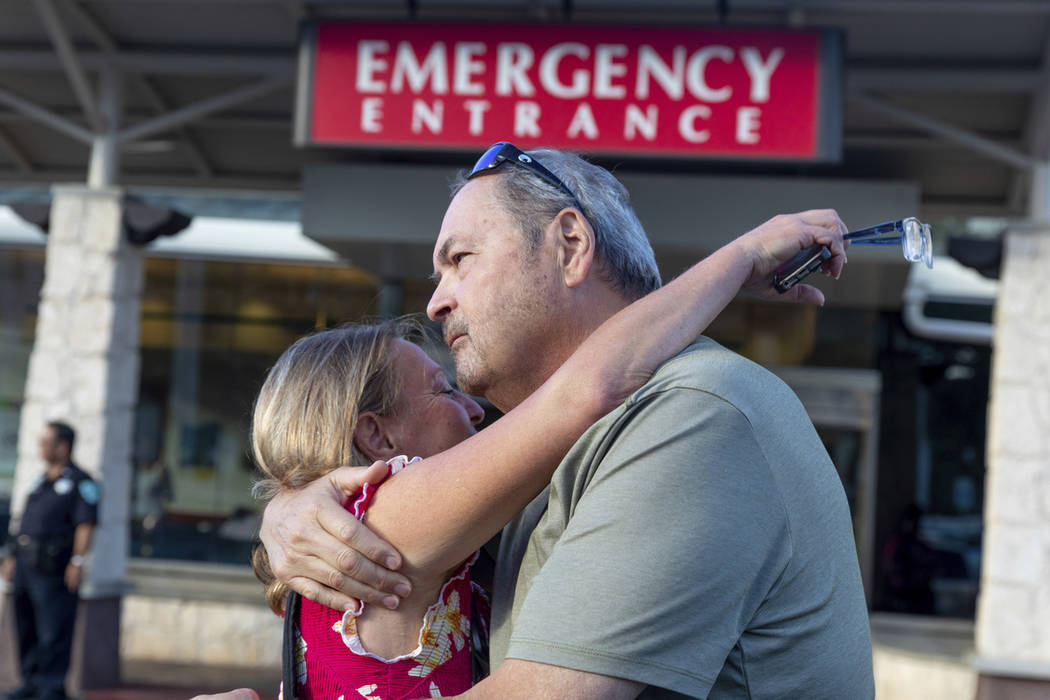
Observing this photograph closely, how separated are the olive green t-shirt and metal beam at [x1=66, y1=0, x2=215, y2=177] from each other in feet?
21.3

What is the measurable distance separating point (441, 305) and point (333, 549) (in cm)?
38

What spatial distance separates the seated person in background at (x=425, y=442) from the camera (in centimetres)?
137

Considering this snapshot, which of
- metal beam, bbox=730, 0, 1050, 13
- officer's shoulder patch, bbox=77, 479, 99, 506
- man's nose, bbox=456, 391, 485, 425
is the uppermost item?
metal beam, bbox=730, 0, 1050, 13

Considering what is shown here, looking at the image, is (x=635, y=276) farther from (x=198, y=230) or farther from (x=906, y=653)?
(x=198, y=230)

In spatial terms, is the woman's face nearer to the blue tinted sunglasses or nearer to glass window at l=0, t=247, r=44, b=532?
the blue tinted sunglasses

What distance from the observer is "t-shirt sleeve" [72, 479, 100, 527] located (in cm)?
721

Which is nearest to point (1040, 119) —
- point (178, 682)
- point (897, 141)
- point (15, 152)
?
point (897, 141)

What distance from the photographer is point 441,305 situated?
1695mm

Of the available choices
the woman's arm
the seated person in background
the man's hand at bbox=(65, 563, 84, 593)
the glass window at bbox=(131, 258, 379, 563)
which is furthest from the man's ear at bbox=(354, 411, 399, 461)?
the glass window at bbox=(131, 258, 379, 563)

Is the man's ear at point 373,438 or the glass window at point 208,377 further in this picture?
the glass window at point 208,377

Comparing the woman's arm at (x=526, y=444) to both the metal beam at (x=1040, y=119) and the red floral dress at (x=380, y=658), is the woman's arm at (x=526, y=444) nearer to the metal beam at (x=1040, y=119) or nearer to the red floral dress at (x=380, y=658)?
the red floral dress at (x=380, y=658)

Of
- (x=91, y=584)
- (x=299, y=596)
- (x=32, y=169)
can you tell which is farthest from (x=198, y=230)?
(x=299, y=596)

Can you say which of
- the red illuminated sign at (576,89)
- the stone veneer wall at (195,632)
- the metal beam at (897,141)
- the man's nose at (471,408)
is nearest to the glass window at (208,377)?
the stone veneer wall at (195,632)

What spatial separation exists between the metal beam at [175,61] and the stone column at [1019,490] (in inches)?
167
